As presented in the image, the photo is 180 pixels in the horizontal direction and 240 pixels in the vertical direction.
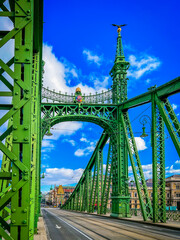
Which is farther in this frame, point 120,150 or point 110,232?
point 120,150

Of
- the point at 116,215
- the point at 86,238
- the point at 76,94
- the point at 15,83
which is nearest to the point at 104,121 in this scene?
the point at 76,94

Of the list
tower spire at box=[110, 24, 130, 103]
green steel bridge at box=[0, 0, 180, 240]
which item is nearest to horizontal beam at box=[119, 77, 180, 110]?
green steel bridge at box=[0, 0, 180, 240]

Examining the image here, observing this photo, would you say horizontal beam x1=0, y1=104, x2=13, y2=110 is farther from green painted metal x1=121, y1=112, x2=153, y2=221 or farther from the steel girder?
green painted metal x1=121, y1=112, x2=153, y2=221

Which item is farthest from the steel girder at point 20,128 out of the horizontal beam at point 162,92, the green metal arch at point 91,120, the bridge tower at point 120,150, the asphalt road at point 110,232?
the green metal arch at point 91,120

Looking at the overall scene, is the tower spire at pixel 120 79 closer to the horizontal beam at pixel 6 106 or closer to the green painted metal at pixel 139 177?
the green painted metal at pixel 139 177

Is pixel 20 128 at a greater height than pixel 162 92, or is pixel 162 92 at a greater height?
pixel 162 92

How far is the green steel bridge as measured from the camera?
4.08m

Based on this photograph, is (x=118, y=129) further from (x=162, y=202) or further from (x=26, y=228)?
(x=26, y=228)

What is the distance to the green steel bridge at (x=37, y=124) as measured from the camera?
13.4 ft

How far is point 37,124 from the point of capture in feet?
41.2

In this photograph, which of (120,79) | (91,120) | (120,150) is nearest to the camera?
(120,150)

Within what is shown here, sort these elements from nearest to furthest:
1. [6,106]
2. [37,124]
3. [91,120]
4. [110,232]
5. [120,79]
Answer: [6,106]
[37,124]
[110,232]
[120,79]
[91,120]

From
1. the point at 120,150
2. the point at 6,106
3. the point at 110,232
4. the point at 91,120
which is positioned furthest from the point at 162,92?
the point at 6,106

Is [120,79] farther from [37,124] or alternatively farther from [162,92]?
[37,124]
